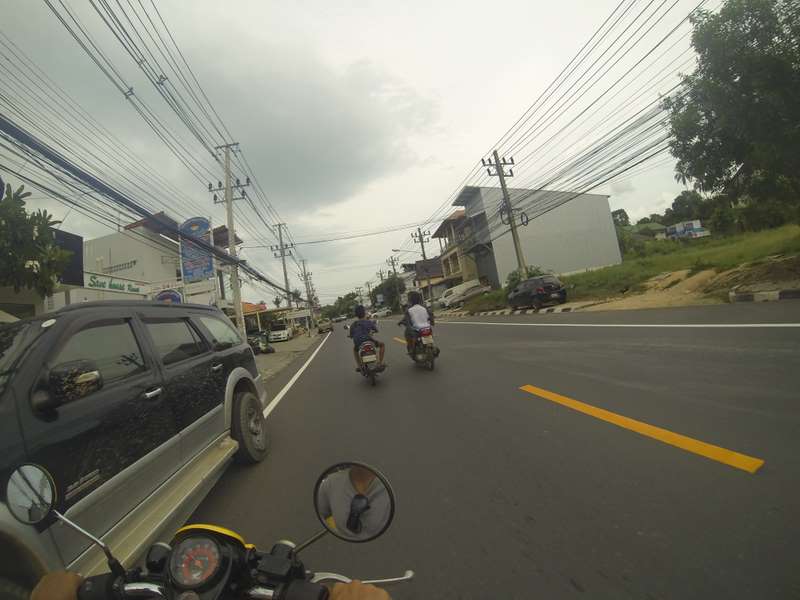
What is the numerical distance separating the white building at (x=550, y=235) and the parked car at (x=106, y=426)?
111 feet

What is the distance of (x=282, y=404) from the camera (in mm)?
7250

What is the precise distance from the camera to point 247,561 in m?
1.30

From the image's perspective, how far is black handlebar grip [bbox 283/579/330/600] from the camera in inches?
45.5

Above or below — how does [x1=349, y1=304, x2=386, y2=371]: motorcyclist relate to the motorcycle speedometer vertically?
above

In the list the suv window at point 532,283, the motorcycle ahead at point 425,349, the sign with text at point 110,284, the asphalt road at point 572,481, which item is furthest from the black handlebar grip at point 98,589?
the suv window at point 532,283

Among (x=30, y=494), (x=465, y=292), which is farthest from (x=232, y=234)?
(x=465, y=292)

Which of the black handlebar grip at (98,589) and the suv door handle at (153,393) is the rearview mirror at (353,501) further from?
the suv door handle at (153,393)

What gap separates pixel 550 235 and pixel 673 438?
36.0 m

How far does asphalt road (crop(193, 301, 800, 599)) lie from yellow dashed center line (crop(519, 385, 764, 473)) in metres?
0.04

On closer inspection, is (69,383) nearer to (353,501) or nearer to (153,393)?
(153,393)

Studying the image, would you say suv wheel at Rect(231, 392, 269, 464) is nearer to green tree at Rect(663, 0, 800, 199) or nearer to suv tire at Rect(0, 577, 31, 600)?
suv tire at Rect(0, 577, 31, 600)

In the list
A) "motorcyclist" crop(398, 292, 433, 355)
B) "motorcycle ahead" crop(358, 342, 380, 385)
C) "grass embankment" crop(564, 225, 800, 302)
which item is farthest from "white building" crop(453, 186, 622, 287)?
"motorcycle ahead" crop(358, 342, 380, 385)

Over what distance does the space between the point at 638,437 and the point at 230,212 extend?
18305 mm

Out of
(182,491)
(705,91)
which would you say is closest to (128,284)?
(182,491)
